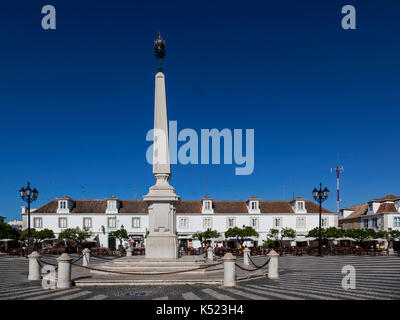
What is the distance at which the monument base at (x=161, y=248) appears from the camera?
634 inches

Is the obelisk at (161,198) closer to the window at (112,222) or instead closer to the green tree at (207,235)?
the green tree at (207,235)

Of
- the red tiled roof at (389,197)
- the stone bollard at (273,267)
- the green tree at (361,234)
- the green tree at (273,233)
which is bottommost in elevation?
the green tree at (273,233)

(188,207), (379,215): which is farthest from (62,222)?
(379,215)

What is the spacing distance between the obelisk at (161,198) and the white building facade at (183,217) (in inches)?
1296

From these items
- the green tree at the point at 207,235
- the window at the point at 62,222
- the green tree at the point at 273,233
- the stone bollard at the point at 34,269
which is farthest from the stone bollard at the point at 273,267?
the window at the point at 62,222

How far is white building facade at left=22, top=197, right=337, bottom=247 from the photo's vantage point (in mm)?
49344

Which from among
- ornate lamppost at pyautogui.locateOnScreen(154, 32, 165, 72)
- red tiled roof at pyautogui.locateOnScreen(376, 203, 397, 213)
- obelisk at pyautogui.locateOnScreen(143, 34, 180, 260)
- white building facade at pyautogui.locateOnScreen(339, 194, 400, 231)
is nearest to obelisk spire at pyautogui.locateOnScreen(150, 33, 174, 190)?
obelisk at pyautogui.locateOnScreen(143, 34, 180, 260)

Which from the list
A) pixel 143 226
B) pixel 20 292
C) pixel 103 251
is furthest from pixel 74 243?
pixel 20 292

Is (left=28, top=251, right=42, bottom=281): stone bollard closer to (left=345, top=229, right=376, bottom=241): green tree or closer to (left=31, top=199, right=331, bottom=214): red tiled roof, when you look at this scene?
(left=345, top=229, right=376, bottom=241): green tree

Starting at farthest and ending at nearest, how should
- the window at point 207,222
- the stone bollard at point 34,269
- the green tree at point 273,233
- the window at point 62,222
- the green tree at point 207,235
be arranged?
the window at point 207,222
the window at point 62,222
the green tree at point 273,233
the green tree at point 207,235
the stone bollard at point 34,269

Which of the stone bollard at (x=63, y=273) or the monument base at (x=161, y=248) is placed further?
the monument base at (x=161, y=248)
